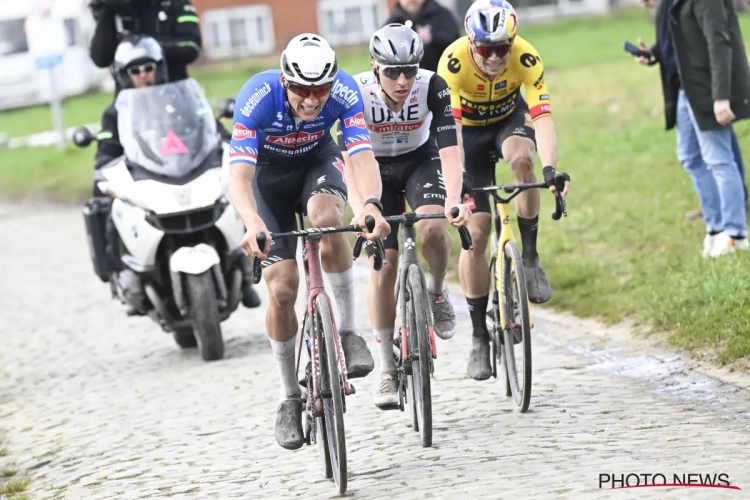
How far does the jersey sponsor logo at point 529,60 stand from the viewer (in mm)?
8414

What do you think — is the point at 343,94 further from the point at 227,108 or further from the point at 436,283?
the point at 227,108

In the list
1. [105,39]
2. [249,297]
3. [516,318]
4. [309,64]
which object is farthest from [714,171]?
[309,64]

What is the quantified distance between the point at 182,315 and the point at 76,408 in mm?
1228

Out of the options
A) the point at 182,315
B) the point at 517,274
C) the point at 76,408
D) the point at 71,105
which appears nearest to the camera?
the point at 517,274

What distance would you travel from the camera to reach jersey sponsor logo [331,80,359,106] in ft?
24.2

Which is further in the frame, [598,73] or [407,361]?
[598,73]

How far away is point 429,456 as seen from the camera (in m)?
7.27

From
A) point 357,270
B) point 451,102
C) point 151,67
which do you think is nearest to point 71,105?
point 357,270

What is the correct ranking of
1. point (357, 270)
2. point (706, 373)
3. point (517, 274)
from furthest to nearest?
point (357, 270) < point (706, 373) < point (517, 274)

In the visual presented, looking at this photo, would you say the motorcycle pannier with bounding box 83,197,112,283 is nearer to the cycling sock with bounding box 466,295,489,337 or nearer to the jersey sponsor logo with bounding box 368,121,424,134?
the cycling sock with bounding box 466,295,489,337

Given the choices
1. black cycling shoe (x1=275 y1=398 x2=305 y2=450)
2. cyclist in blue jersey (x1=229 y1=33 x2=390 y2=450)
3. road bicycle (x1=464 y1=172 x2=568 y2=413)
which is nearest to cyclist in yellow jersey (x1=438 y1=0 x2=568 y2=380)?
road bicycle (x1=464 y1=172 x2=568 y2=413)

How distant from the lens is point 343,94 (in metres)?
7.37

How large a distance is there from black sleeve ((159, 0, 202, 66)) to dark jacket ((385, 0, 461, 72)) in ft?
5.84

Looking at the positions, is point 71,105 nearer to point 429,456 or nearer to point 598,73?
point 598,73
